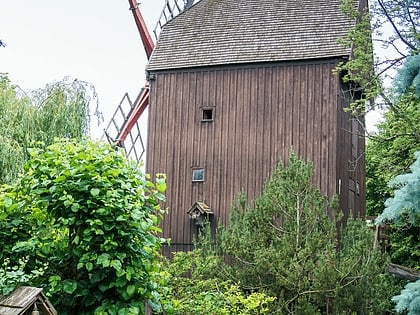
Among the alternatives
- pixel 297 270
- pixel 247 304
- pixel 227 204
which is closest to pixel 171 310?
pixel 247 304

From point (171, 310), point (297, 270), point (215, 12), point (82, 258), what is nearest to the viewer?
point (82, 258)

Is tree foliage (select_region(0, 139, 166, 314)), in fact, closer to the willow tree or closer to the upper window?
the willow tree

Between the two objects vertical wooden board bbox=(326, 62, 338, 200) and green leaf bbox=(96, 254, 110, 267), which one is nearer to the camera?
green leaf bbox=(96, 254, 110, 267)

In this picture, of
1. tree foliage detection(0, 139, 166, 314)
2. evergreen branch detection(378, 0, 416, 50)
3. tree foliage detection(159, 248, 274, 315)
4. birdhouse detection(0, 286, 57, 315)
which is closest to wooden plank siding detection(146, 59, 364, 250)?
evergreen branch detection(378, 0, 416, 50)

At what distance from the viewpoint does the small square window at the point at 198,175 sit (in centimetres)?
1781

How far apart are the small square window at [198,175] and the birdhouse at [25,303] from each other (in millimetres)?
11724

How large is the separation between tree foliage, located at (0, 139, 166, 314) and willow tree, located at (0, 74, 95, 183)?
29.4 feet

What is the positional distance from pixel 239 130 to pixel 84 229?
36.0ft

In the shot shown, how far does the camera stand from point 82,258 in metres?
6.65

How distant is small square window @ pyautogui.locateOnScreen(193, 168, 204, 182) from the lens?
701 inches

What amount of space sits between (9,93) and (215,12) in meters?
5.66

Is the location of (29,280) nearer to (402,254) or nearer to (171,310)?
(171,310)

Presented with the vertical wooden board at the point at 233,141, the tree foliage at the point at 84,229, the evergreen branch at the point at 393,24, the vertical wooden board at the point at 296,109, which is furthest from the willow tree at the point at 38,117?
the tree foliage at the point at 84,229

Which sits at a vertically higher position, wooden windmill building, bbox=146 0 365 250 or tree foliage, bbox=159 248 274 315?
wooden windmill building, bbox=146 0 365 250
